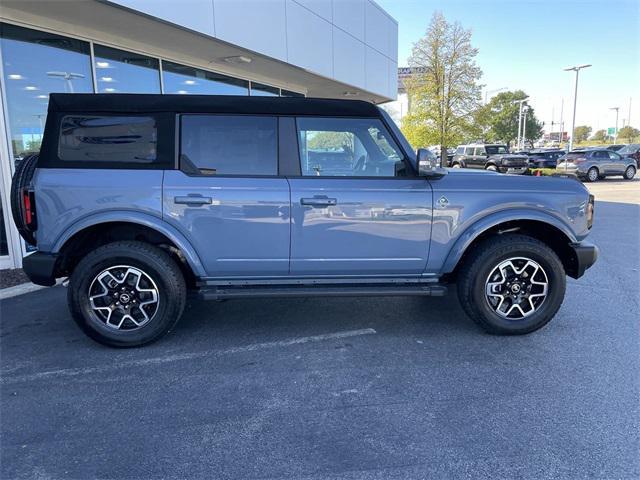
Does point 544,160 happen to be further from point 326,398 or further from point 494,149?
point 326,398

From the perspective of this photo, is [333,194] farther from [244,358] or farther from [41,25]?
[41,25]

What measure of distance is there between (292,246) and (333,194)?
1.84ft

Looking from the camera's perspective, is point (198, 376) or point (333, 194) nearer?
point (198, 376)

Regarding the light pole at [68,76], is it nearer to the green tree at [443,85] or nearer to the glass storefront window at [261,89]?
the glass storefront window at [261,89]

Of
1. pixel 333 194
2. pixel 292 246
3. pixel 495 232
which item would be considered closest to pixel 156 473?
pixel 292 246

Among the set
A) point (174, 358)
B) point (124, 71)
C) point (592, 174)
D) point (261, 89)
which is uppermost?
point (261, 89)

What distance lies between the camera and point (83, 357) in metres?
3.59

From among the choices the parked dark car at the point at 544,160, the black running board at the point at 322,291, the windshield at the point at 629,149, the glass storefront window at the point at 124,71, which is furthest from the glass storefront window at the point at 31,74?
the windshield at the point at 629,149

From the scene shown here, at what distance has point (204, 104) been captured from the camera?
147 inches

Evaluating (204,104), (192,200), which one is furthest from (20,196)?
(204,104)

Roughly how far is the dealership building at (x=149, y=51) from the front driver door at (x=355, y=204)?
387 cm

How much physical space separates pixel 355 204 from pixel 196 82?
23.4ft

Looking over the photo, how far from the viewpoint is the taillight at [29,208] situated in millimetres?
3580

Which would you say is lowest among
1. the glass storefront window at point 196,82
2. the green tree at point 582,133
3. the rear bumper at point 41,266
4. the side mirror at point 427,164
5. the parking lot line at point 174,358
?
the parking lot line at point 174,358
